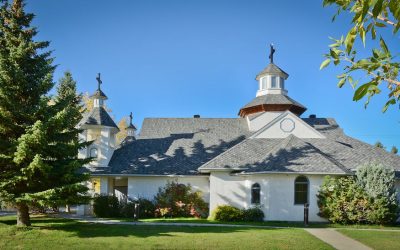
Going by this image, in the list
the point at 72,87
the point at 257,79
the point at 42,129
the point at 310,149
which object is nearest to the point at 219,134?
the point at 257,79

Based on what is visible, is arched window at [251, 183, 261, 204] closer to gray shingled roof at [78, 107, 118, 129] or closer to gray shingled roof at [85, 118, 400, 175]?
gray shingled roof at [85, 118, 400, 175]

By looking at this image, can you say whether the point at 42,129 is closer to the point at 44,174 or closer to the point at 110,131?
the point at 44,174

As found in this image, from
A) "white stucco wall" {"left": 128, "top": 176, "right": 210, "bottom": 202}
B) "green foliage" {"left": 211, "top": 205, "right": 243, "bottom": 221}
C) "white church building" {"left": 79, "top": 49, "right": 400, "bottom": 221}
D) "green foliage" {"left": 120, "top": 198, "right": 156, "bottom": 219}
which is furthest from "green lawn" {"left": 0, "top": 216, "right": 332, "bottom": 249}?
"white stucco wall" {"left": 128, "top": 176, "right": 210, "bottom": 202}

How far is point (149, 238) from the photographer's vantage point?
1406 cm

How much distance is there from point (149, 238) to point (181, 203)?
9.21m

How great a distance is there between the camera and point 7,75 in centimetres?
1575

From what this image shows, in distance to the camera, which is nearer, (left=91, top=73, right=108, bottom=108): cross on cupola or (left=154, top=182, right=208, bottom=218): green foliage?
(left=154, top=182, right=208, bottom=218): green foliage

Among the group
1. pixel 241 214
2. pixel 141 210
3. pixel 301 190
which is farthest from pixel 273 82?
pixel 141 210

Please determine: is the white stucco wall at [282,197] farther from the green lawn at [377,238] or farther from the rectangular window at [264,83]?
the rectangular window at [264,83]

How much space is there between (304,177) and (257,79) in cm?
1300

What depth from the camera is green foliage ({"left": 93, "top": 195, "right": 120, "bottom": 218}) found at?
76.8 feet

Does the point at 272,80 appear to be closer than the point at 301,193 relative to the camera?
No

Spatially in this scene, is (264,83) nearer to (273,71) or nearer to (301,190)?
(273,71)

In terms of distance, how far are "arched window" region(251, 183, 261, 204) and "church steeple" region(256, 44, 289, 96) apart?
36.9 ft
